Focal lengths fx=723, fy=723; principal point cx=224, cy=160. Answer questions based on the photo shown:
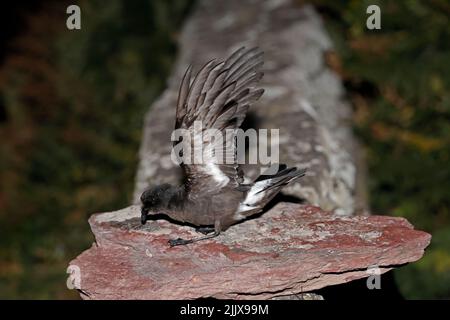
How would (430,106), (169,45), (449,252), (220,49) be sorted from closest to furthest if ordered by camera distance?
(449,252) → (430,106) → (220,49) → (169,45)

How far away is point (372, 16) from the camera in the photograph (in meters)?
6.06

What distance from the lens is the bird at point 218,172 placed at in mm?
3279

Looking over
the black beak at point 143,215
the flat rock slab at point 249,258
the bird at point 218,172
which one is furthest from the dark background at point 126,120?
the black beak at point 143,215

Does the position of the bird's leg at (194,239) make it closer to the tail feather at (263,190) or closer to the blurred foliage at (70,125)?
the tail feather at (263,190)

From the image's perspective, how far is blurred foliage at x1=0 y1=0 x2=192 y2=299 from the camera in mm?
5723

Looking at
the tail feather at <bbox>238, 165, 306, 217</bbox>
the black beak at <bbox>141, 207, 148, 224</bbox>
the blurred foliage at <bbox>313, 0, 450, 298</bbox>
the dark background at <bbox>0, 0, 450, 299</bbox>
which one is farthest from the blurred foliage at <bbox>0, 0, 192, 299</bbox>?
the tail feather at <bbox>238, 165, 306, 217</bbox>

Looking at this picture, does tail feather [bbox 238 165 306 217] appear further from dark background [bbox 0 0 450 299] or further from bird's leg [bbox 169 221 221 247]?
dark background [bbox 0 0 450 299]

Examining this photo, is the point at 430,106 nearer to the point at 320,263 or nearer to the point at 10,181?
the point at 320,263

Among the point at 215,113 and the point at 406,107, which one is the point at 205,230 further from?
the point at 406,107

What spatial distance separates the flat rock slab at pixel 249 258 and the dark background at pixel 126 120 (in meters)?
1.06

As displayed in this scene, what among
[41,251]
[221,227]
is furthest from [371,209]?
[41,251]

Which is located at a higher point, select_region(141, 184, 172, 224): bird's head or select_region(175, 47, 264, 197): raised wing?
select_region(175, 47, 264, 197): raised wing

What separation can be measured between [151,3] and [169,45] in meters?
0.58

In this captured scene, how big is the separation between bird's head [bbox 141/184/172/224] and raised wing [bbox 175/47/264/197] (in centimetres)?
14
